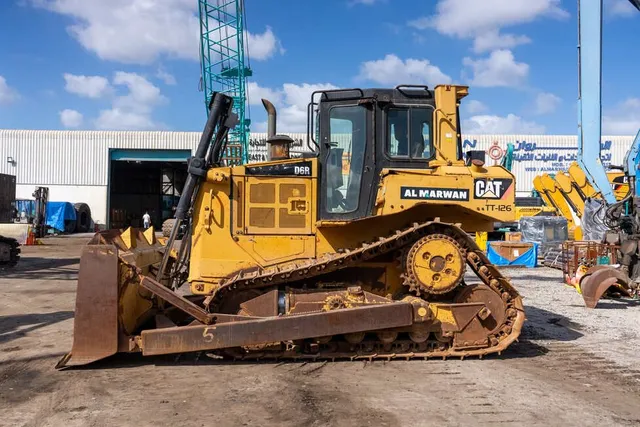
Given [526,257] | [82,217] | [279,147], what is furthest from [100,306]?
[82,217]

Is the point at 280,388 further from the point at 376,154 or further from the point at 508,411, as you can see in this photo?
the point at 376,154

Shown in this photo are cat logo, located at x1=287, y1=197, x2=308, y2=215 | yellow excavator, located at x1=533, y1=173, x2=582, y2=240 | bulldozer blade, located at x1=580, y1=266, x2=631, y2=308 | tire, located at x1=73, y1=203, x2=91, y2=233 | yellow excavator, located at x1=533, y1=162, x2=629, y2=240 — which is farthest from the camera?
tire, located at x1=73, y1=203, x2=91, y2=233

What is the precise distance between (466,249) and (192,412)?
144 inches

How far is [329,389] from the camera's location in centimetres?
552

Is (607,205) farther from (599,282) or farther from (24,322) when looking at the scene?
(24,322)

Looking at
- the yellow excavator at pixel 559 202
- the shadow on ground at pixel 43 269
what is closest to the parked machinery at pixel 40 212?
the shadow on ground at pixel 43 269

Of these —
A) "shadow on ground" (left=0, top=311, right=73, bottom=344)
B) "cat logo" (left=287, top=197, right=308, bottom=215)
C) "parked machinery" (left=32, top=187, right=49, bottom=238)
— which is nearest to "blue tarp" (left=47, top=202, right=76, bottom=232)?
"parked machinery" (left=32, top=187, right=49, bottom=238)

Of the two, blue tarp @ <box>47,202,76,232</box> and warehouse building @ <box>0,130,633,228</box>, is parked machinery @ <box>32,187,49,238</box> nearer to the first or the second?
blue tarp @ <box>47,202,76,232</box>

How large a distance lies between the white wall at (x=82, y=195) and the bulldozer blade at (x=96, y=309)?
127 feet

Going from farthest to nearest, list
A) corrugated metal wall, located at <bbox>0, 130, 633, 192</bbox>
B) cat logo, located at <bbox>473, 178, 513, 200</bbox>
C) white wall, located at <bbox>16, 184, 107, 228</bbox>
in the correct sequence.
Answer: white wall, located at <bbox>16, 184, 107, 228</bbox>, corrugated metal wall, located at <bbox>0, 130, 633, 192</bbox>, cat logo, located at <bbox>473, 178, 513, 200</bbox>

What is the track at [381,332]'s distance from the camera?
6.46 meters

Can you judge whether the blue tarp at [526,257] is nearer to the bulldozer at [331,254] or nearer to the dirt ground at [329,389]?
the dirt ground at [329,389]

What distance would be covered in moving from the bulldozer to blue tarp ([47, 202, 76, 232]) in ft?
111

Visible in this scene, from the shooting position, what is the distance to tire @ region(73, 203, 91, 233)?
40000mm
